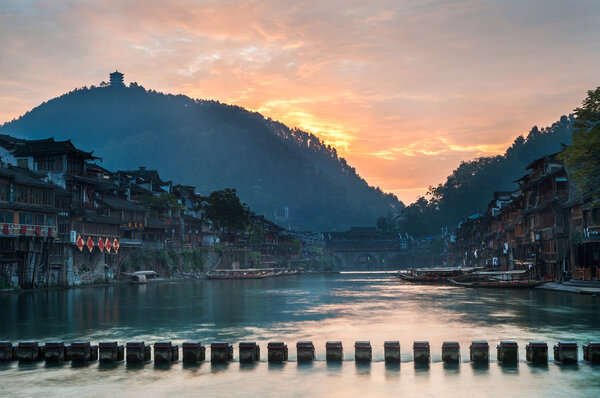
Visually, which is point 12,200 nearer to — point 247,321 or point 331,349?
point 247,321

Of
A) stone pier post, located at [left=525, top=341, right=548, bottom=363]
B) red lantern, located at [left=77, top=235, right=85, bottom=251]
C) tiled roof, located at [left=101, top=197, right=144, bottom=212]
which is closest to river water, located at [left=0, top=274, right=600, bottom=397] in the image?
stone pier post, located at [left=525, top=341, right=548, bottom=363]

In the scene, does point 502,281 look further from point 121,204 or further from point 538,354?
point 538,354

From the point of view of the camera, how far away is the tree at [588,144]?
44625 mm

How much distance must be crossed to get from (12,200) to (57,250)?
11264 mm

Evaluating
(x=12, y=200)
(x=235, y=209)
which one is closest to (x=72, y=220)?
(x=12, y=200)

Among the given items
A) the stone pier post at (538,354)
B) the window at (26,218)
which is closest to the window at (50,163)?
Result: the window at (26,218)

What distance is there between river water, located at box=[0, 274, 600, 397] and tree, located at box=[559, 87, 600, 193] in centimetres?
1000

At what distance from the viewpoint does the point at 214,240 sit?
129 meters

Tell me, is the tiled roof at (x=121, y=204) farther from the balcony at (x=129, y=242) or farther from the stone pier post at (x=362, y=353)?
the stone pier post at (x=362, y=353)

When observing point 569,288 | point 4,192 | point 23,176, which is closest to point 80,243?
point 23,176

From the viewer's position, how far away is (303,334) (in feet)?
110

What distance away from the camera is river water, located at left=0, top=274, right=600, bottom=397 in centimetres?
1866

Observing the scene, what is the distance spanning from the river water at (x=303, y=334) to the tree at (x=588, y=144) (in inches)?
394

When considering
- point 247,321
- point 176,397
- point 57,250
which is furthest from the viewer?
point 57,250
